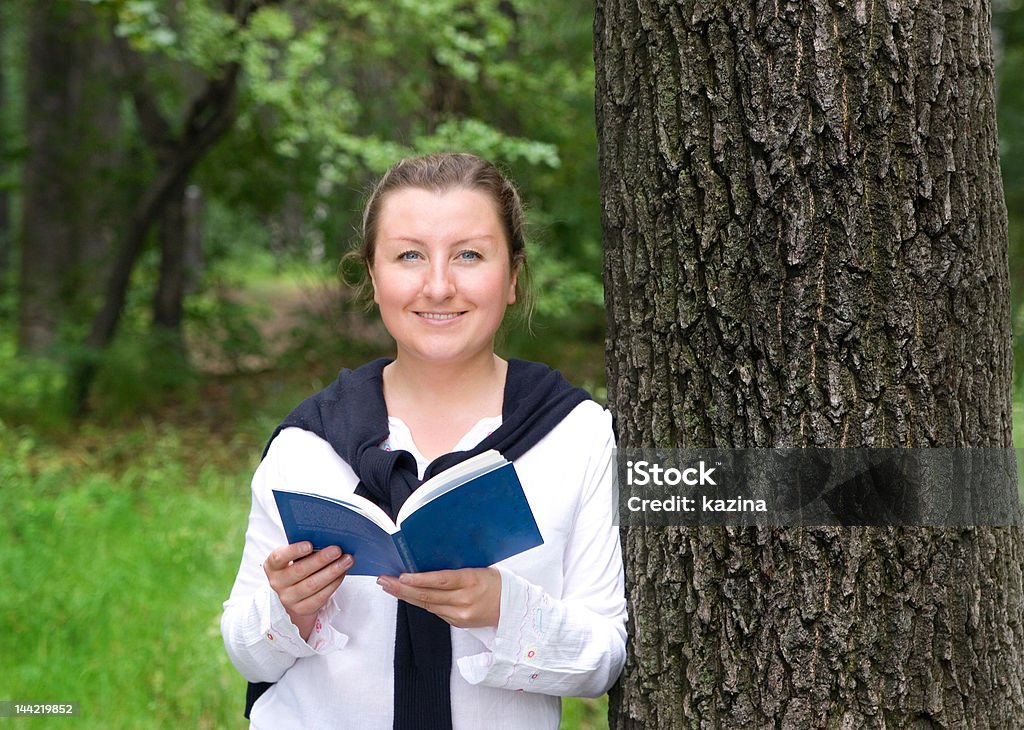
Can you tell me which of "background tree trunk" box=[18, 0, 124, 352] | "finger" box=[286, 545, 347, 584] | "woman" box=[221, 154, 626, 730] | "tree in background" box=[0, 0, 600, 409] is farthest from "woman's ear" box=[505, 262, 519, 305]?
"background tree trunk" box=[18, 0, 124, 352]

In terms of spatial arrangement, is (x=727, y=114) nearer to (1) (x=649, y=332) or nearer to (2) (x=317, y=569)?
(1) (x=649, y=332)

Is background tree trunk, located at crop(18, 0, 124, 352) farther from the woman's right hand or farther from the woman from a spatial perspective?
the woman's right hand

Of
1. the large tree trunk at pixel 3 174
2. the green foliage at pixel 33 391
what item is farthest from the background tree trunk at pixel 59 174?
the green foliage at pixel 33 391

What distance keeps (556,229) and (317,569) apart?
7195 mm

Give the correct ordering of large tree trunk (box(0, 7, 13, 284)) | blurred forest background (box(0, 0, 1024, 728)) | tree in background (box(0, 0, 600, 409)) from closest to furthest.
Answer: blurred forest background (box(0, 0, 1024, 728)), tree in background (box(0, 0, 600, 409)), large tree trunk (box(0, 7, 13, 284))

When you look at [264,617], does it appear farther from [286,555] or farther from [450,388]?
[450,388]

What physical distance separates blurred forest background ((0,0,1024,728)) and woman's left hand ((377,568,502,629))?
2597mm

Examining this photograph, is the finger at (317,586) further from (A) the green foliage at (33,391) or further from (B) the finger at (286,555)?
(A) the green foliage at (33,391)

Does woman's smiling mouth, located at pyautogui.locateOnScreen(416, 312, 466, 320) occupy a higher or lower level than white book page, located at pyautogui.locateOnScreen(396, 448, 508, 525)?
higher

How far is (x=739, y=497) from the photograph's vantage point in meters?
A: 1.97

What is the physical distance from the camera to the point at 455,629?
1988 millimetres

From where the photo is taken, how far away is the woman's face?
6.56 ft

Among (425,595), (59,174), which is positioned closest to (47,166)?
(59,174)

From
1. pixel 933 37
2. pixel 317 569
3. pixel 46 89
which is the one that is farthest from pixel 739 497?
pixel 46 89
